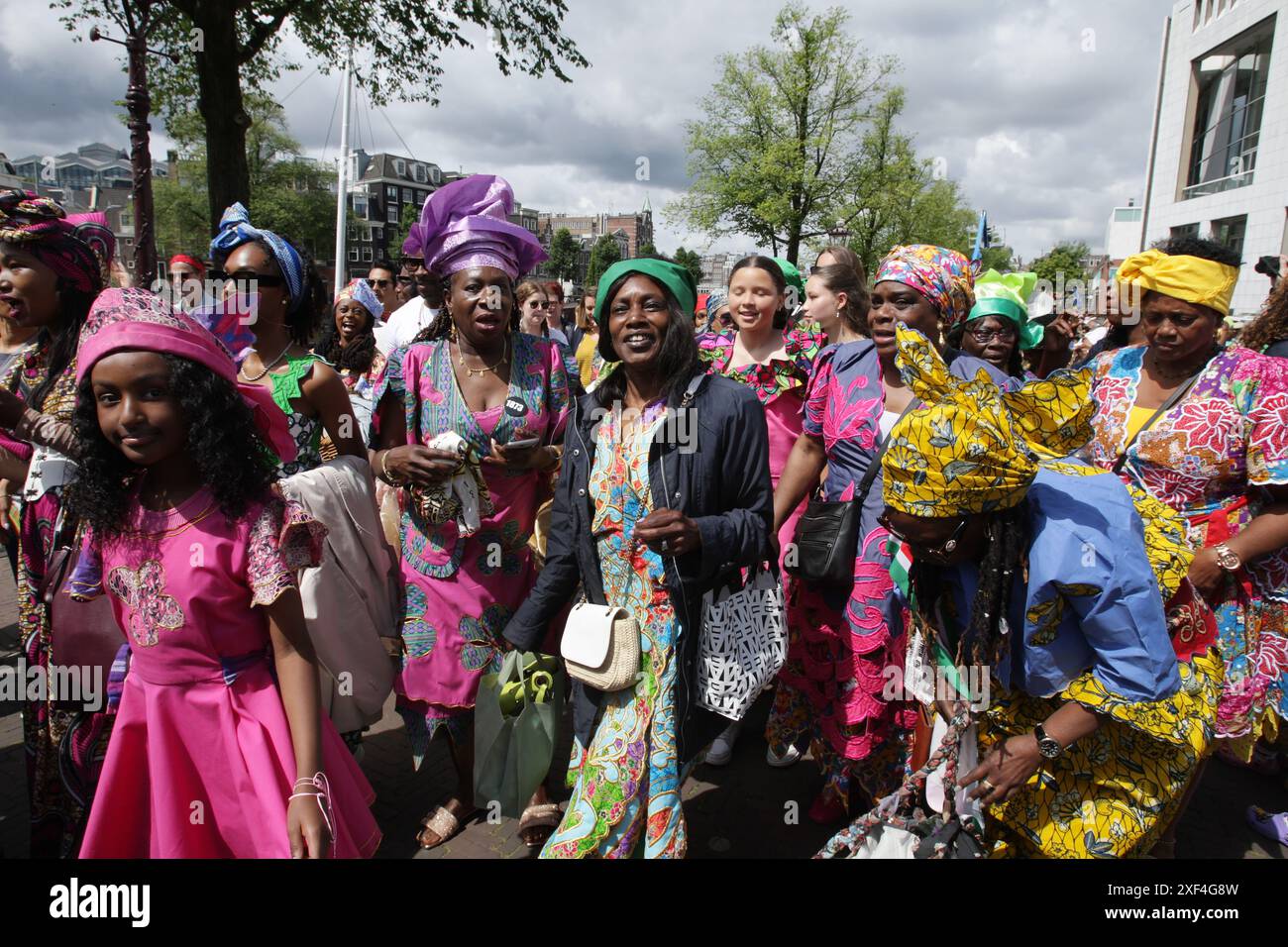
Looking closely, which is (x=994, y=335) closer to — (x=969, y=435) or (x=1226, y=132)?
(x=969, y=435)

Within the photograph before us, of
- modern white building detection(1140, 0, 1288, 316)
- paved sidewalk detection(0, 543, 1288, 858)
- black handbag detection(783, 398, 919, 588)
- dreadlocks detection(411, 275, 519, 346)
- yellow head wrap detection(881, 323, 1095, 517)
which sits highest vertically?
modern white building detection(1140, 0, 1288, 316)

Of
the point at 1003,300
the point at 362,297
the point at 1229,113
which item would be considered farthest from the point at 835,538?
the point at 1229,113

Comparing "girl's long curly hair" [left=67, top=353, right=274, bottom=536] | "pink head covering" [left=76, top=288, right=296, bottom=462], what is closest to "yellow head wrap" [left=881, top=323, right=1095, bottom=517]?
"girl's long curly hair" [left=67, top=353, right=274, bottom=536]

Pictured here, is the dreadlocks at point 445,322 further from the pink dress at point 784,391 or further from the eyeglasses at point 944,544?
the eyeglasses at point 944,544

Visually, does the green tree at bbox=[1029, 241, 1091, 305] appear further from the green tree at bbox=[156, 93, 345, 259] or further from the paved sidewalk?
the green tree at bbox=[156, 93, 345, 259]

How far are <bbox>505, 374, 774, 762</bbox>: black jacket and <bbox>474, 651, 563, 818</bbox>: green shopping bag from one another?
252mm

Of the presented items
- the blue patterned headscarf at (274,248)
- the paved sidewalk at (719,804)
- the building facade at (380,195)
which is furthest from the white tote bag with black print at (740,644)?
the building facade at (380,195)

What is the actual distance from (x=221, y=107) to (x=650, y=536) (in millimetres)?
10573

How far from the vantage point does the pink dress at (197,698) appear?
6.41 feet

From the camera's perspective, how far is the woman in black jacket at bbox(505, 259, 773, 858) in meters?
2.26

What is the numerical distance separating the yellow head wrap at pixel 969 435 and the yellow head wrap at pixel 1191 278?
4.57 feet

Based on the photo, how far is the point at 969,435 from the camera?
5.48 ft

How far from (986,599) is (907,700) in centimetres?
130
